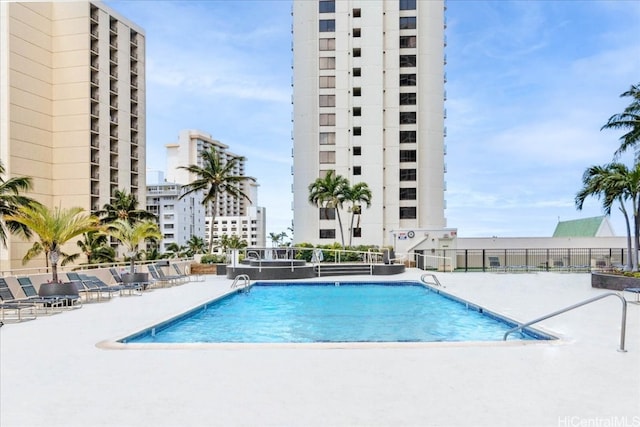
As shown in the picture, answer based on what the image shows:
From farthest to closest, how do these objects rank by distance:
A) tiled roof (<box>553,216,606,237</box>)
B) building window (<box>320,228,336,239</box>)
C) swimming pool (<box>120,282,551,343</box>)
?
building window (<box>320,228,336,239</box>) < tiled roof (<box>553,216,606,237</box>) < swimming pool (<box>120,282,551,343</box>)

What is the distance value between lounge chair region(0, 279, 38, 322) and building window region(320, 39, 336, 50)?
42.8m

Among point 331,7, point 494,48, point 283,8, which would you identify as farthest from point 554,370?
point 283,8

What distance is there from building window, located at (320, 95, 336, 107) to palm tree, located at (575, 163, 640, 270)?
31.4 metres

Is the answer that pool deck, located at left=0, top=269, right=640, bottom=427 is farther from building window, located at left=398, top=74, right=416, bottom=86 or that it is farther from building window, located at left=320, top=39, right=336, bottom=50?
building window, located at left=320, top=39, right=336, bottom=50

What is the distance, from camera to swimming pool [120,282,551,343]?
10797 millimetres

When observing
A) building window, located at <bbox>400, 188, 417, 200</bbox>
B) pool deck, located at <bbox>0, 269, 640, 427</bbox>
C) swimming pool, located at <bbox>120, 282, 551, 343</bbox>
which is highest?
building window, located at <bbox>400, 188, 417, 200</bbox>

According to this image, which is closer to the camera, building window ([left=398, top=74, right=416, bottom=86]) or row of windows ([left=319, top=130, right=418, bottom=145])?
row of windows ([left=319, top=130, right=418, bottom=145])

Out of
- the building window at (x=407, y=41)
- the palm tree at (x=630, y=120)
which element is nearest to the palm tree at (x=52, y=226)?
the palm tree at (x=630, y=120)

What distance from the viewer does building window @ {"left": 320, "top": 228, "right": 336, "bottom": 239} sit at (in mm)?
48906

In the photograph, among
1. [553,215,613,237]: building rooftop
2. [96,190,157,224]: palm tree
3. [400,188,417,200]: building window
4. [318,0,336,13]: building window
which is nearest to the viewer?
[96,190,157,224]: palm tree

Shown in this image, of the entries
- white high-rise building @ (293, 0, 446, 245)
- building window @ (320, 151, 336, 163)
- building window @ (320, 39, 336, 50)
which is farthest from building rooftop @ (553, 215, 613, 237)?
building window @ (320, 39, 336, 50)

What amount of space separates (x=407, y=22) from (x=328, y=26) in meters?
8.73

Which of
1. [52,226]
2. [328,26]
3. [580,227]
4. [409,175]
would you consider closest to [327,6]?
[328,26]

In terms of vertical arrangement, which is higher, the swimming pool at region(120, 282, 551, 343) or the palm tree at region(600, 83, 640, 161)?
the palm tree at region(600, 83, 640, 161)
